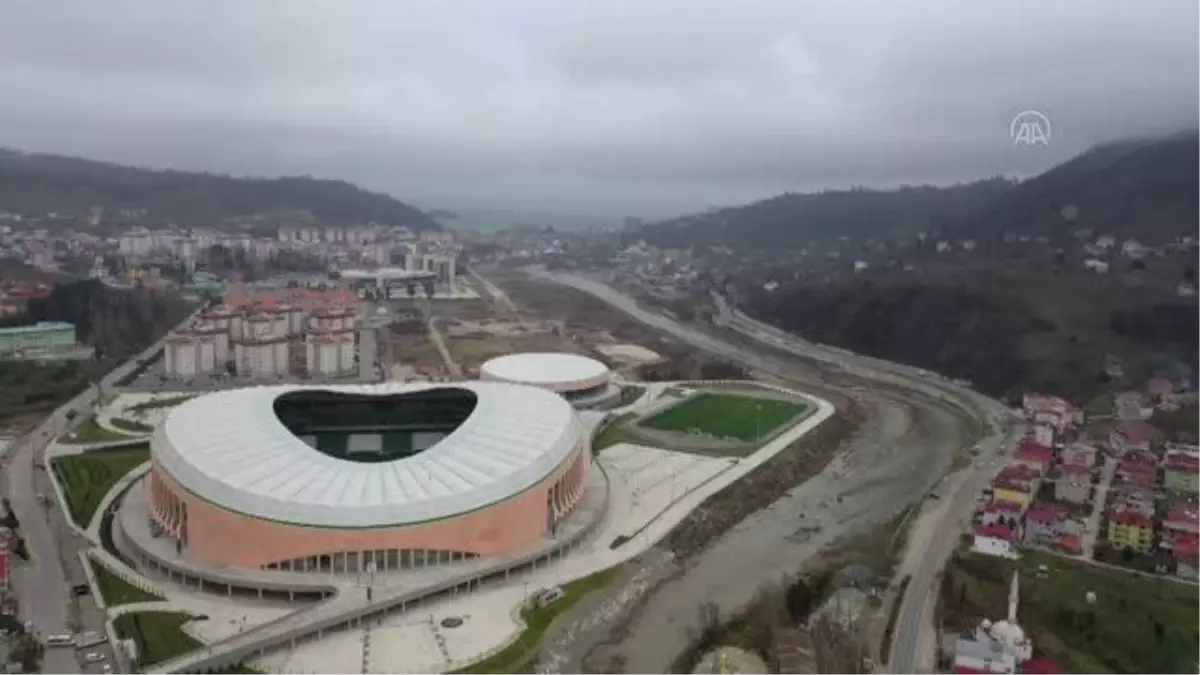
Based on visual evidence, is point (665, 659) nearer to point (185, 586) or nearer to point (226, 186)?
point (185, 586)

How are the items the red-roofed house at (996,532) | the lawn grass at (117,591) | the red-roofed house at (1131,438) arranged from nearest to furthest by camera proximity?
the lawn grass at (117,591) → the red-roofed house at (996,532) → the red-roofed house at (1131,438)

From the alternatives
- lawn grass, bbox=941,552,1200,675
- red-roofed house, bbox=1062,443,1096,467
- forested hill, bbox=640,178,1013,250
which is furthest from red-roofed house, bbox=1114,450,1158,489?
forested hill, bbox=640,178,1013,250

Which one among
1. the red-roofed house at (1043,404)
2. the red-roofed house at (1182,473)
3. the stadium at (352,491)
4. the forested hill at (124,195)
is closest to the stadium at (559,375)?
the stadium at (352,491)

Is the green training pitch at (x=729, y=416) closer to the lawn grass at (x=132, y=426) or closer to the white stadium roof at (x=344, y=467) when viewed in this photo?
the white stadium roof at (x=344, y=467)

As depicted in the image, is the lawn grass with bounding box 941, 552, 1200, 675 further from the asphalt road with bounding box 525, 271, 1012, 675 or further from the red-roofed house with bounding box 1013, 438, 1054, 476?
the red-roofed house with bounding box 1013, 438, 1054, 476

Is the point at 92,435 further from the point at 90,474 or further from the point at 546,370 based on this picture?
the point at 546,370

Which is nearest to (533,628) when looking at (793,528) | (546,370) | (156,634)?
(156,634)
